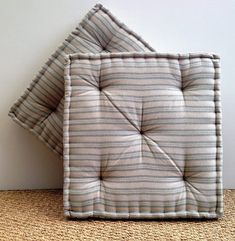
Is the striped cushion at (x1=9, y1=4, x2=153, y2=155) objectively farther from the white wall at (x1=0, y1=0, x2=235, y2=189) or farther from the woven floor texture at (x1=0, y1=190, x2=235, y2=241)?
the woven floor texture at (x1=0, y1=190, x2=235, y2=241)

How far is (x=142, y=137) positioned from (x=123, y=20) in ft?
1.32

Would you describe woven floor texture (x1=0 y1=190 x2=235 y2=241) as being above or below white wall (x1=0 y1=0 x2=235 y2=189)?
below

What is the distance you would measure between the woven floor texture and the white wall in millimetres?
263

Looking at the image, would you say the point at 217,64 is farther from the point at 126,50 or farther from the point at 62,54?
the point at 62,54

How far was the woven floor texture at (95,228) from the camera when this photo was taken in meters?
0.82

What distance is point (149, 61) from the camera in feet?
A: 3.17

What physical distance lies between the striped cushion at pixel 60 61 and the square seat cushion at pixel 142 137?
0.36 ft

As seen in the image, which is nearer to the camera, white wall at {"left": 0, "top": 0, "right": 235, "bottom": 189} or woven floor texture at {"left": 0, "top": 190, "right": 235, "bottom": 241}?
woven floor texture at {"left": 0, "top": 190, "right": 235, "bottom": 241}

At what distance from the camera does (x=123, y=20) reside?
3.72 feet

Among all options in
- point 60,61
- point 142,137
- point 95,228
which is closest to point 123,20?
point 60,61

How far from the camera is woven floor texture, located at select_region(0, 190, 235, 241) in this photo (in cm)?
82

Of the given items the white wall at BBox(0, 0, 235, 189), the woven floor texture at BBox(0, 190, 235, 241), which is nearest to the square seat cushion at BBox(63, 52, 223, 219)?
the woven floor texture at BBox(0, 190, 235, 241)

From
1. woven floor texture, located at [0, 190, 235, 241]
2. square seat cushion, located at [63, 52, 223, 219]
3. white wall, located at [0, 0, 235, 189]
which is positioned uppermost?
white wall, located at [0, 0, 235, 189]

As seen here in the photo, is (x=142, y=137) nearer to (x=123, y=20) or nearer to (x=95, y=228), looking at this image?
(x=95, y=228)
